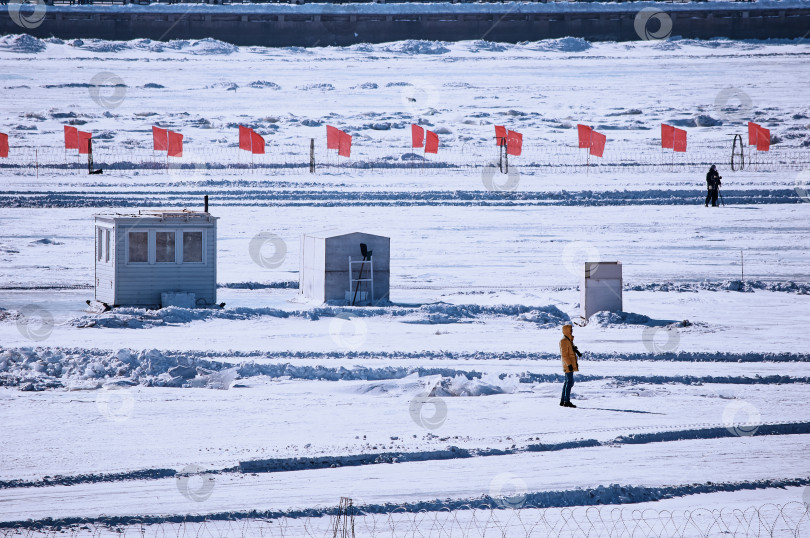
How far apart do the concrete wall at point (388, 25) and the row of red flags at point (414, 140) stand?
Answer: 1365 inches

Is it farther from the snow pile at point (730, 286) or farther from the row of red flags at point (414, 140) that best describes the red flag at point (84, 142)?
the snow pile at point (730, 286)

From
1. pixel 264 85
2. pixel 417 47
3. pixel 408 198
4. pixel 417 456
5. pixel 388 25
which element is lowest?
pixel 417 456

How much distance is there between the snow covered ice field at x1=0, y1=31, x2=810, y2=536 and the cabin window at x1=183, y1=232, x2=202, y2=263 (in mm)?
1355

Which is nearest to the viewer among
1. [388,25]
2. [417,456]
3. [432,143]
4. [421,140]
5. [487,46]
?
[417,456]

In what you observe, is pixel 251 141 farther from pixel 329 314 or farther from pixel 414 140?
pixel 329 314

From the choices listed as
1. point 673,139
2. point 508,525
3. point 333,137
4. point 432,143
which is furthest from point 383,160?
point 508,525

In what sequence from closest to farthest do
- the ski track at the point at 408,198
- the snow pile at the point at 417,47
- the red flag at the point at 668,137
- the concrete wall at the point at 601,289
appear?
the concrete wall at the point at 601,289, the ski track at the point at 408,198, the red flag at the point at 668,137, the snow pile at the point at 417,47

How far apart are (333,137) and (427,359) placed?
29247 mm

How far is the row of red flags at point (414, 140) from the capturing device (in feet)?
140

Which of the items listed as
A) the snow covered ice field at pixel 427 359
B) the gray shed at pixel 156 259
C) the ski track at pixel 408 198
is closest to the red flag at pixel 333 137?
the snow covered ice field at pixel 427 359

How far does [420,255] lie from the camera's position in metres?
26.0

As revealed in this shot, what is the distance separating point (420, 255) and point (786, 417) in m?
14.4

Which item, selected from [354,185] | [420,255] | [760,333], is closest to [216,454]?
[760,333]

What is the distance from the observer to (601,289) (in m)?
18.9
